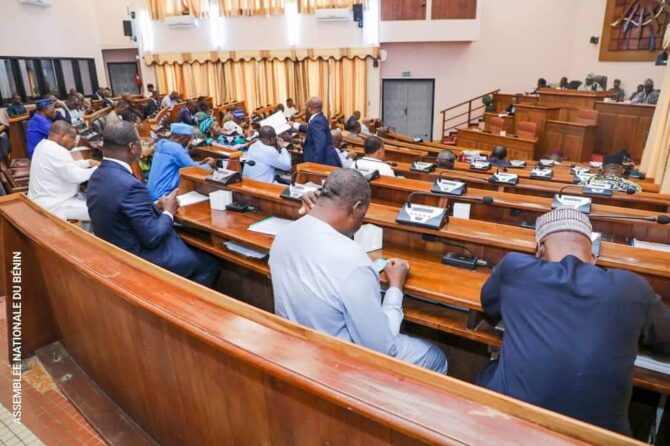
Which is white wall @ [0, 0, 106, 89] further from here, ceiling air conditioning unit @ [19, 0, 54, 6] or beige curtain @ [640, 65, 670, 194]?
beige curtain @ [640, 65, 670, 194]

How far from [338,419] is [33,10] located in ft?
47.0

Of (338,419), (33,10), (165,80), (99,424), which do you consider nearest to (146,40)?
(165,80)

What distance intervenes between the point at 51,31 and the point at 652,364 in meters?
14.8

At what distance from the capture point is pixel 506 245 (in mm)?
1893

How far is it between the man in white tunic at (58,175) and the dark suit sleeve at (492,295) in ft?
9.84

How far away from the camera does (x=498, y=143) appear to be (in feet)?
28.3

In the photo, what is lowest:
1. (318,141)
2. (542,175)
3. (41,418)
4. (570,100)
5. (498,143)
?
(41,418)

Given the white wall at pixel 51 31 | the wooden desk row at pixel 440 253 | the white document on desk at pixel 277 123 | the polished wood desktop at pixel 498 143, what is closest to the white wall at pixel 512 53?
the polished wood desktop at pixel 498 143

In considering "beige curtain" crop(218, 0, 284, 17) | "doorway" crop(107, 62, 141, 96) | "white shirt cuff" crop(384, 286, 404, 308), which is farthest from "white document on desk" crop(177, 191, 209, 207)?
"doorway" crop(107, 62, 141, 96)

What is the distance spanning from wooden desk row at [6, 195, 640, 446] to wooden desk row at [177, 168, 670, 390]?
782 millimetres

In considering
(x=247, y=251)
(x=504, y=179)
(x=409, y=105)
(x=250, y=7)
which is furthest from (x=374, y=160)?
(x=250, y=7)

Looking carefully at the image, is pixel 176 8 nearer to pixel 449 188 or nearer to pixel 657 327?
pixel 449 188

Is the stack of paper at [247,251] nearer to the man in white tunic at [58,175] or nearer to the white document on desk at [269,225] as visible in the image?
the white document on desk at [269,225]

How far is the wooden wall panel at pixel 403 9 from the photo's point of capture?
34.9 ft
